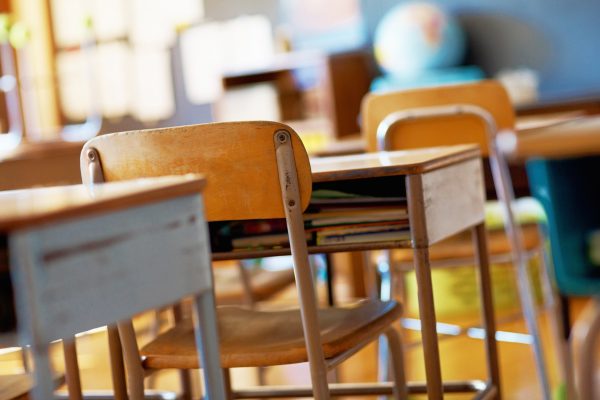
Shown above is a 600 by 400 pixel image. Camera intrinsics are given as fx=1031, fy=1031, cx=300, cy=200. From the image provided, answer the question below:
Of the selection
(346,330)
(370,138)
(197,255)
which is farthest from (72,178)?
(197,255)

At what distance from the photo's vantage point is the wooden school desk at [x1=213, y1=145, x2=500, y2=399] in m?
1.78

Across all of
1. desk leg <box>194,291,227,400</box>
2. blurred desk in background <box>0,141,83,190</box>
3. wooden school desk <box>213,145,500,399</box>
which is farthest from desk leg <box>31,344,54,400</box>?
blurred desk in background <box>0,141,83,190</box>

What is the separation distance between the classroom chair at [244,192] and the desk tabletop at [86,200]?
0.93ft

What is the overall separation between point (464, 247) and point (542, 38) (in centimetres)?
221

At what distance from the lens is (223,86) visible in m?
5.14

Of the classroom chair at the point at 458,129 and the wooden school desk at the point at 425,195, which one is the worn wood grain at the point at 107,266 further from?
the classroom chair at the point at 458,129

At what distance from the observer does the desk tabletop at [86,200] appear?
1.07 meters

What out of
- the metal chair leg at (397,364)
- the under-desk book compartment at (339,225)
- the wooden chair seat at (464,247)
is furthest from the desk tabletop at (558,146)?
the wooden chair seat at (464,247)

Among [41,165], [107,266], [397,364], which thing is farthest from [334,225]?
[41,165]

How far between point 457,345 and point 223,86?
2136mm

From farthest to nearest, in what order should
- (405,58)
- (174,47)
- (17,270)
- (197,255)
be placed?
(174,47), (405,58), (197,255), (17,270)

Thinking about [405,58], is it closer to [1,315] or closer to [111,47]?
[111,47]

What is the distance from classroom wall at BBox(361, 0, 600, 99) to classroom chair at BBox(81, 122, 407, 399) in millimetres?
2925

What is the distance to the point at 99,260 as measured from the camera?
1.17 m
